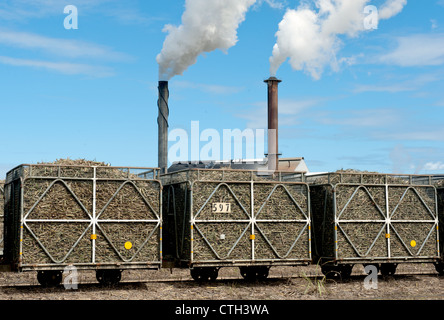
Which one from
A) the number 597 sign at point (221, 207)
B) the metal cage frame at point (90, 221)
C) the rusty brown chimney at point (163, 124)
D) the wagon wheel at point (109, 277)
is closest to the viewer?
the metal cage frame at point (90, 221)

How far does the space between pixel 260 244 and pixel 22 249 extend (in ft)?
24.3

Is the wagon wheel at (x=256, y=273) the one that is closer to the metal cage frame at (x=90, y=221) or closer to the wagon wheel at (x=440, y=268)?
the metal cage frame at (x=90, y=221)

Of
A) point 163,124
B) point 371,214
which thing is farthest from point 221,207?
point 163,124

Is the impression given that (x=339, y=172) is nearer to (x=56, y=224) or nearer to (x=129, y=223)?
(x=129, y=223)

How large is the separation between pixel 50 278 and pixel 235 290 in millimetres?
5613

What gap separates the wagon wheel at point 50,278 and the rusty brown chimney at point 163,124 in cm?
2211

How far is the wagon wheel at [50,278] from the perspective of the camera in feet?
59.0

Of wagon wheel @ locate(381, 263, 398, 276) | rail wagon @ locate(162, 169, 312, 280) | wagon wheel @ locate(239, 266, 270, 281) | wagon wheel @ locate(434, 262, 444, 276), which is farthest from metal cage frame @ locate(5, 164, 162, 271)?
wagon wheel @ locate(434, 262, 444, 276)

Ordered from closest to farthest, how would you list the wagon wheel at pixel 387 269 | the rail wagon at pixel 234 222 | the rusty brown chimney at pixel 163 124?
the rail wagon at pixel 234 222 < the wagon wheel at pixel 387 269 < the rusty brown chimney at pixel 163 124

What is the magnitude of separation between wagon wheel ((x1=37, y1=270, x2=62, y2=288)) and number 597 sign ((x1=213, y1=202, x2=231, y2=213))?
5136 mm

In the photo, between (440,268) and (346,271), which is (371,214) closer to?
(346,271)

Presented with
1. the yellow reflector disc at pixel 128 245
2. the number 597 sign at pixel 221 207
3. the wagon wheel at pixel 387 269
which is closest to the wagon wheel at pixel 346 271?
the wagon wheel at pixel 387 269

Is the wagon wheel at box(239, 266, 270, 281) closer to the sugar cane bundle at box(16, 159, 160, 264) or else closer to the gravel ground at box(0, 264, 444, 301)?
the gravel ground at box(0, 264, 444, 301)
